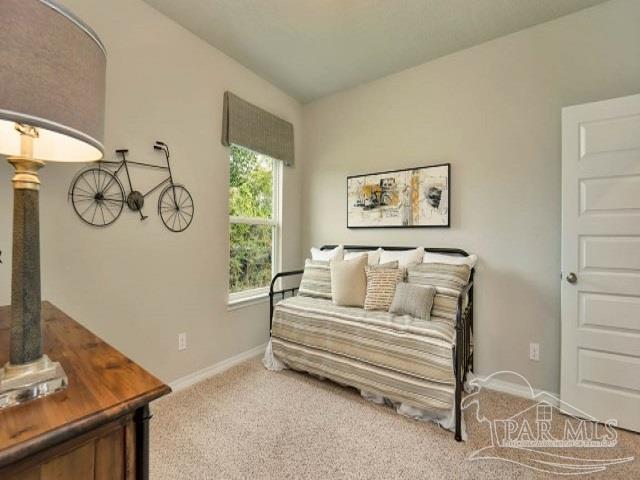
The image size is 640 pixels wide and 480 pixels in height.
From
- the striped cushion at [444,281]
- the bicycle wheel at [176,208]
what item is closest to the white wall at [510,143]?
the striped cushion at [444,281]

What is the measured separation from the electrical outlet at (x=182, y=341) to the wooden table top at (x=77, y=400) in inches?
54.3

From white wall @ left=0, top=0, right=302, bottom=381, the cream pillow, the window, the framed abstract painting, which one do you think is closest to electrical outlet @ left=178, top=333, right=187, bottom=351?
white wall @ left=0, top=0, right=302, bottom=381

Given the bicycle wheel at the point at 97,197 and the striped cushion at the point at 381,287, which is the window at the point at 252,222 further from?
the striped cushion at the point at 381,287

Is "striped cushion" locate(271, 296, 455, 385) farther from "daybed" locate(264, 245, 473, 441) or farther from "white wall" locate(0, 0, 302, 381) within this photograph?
"white wall" locate(0, 0, 302, 381)

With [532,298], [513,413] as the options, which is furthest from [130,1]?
[513,413]

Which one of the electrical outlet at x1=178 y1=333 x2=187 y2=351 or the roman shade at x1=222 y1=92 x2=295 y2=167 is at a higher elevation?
the roman shade at x1=222 y1=92 x2=295 y2=167

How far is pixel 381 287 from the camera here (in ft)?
7.65

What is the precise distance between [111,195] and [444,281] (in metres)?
2.31

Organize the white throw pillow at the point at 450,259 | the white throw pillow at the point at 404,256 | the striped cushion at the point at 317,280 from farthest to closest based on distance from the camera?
the striped cushion at the point at 317,280 < the white throw pillow at the point at 404,256 < the white throw pillow at the point at 450,259

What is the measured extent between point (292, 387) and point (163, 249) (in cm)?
139

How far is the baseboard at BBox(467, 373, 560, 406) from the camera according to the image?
2117 mm

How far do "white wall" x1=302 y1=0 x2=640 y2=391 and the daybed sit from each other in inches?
9.8

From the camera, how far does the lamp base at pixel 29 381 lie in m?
0.62

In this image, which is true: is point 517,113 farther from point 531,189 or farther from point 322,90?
point 322,90
